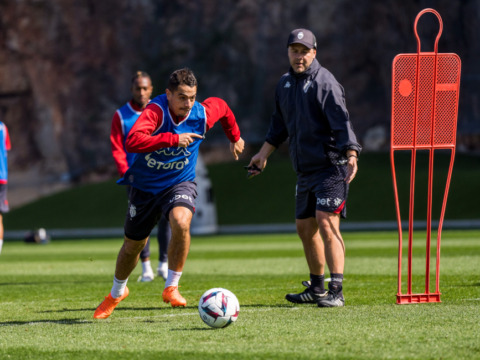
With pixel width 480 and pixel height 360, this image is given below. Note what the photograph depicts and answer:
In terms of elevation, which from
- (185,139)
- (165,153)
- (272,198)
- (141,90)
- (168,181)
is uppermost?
(141,90)

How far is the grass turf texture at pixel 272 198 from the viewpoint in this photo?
33188 millimetres

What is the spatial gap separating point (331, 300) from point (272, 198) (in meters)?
29.1

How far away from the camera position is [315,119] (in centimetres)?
708

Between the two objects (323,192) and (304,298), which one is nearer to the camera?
(323,192)

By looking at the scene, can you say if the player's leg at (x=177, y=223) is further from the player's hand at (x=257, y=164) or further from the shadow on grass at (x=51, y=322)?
the shadow on grass at (x=51, y=322)

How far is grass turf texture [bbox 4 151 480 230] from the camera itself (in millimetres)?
33188

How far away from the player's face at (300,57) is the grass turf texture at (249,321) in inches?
80.4

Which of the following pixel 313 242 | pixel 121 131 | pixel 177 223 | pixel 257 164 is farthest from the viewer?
pixel 121 131

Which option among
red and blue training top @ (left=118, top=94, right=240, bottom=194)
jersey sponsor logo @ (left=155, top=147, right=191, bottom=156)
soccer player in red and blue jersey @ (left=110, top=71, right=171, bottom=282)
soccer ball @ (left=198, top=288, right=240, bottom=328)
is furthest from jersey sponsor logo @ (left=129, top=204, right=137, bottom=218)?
soccer player in red and blue jersey @ (left=110, top=71, right=171, bottom=282)

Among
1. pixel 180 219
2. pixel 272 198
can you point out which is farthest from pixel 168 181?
pixel 272 198

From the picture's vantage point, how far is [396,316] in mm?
6133

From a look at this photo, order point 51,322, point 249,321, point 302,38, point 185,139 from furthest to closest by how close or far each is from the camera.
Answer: point 302,38, point 51,322, point 185,139, point 249,321

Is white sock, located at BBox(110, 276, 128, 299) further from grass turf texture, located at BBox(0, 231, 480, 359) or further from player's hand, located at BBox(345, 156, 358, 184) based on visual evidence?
player's hand, located at BBox(345, 156, 358, 184)

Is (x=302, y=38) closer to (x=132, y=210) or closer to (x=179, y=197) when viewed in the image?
(x=179, y=197)
